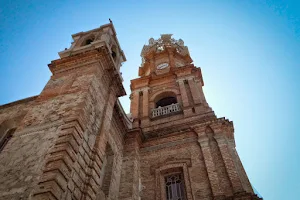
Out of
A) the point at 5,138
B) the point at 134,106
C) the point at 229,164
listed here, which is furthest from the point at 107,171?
the point at 134,106

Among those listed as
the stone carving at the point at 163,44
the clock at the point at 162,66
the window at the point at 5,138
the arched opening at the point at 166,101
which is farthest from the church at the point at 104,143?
the stone carving at the point at 163,44

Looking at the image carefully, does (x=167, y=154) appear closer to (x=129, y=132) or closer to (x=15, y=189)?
(x=129, y=132)

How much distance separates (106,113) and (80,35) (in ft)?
15.8

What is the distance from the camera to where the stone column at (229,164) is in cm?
895

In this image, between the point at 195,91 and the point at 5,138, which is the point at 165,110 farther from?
the point at 5,138

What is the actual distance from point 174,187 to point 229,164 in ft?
7.49

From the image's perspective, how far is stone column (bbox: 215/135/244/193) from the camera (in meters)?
8.95

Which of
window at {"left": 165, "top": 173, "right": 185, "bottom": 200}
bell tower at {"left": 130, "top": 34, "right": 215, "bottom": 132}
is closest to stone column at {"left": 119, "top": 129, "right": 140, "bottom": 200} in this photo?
window at {"left": 165, "top": 173, "right": 185, "bottom": 200}

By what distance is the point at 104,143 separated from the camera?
301 inches

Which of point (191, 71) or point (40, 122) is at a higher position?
point (191, 71)

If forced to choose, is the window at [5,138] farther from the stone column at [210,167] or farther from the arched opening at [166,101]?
the arched opening at [166,101]

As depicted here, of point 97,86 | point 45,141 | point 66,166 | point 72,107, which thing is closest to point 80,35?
point 97,86

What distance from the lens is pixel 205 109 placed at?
14.2 m

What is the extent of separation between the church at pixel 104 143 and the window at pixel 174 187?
0.13 ft
